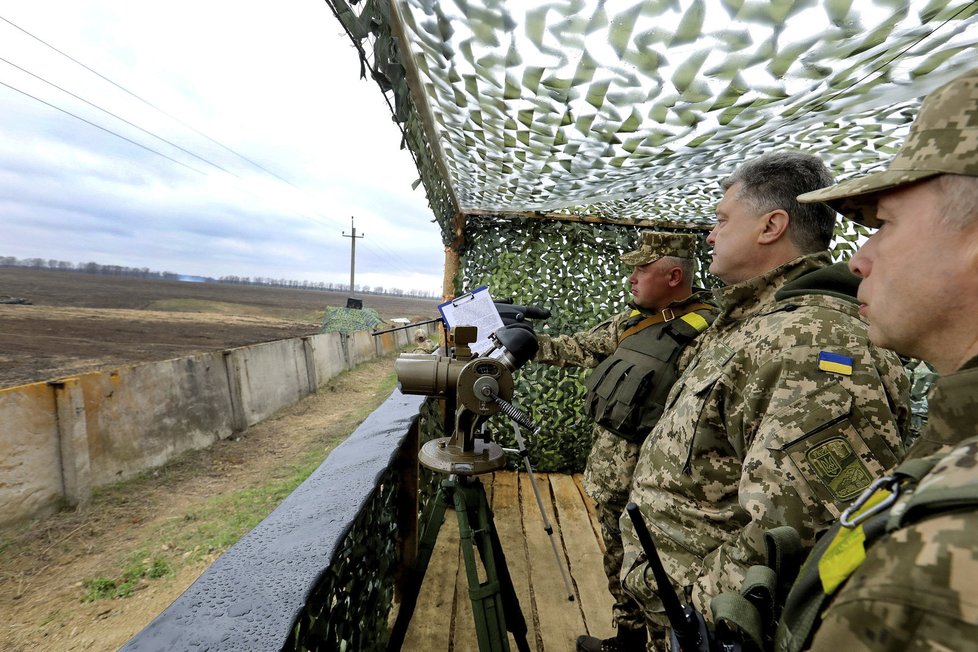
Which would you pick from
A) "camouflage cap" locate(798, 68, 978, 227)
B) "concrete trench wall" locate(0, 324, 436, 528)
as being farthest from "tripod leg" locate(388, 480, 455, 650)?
"concrete trench wall" locate(0, 324, 436, 528)

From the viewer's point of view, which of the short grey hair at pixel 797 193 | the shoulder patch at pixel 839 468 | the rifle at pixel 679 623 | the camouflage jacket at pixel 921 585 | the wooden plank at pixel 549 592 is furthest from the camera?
the wooden plank at pixel 549 592

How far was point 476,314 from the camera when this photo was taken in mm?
2438

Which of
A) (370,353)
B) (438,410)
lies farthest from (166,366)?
(370,353)

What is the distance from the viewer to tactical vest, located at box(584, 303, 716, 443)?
2168 mm

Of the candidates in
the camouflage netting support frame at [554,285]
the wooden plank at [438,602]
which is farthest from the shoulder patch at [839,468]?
the camouflage netting support frame at [554,285]

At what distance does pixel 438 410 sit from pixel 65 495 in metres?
3.69

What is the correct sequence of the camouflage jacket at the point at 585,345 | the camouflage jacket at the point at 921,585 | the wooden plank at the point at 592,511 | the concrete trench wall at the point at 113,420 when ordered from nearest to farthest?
1. the camouflage jacket at the point at 921,585
2. the camouflage jacket at the point at 585,345
3. the wooden plank at the point at 592,511
4. the concrete trench wall at the point at 113,420

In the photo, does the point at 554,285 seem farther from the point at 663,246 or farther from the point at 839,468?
the point at 839,468

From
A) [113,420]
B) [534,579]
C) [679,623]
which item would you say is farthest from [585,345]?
[113,420]

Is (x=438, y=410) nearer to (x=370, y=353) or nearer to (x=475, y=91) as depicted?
(x=475, y=91)

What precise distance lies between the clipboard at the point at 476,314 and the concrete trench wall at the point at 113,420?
3768 millimetres

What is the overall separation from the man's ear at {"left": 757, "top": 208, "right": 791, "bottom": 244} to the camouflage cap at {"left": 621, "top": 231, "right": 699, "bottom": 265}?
800 millimetres

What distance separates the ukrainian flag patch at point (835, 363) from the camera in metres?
1.12

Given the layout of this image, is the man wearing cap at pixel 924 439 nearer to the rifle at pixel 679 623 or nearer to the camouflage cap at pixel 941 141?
the camouflage cap at pixel 941 141
